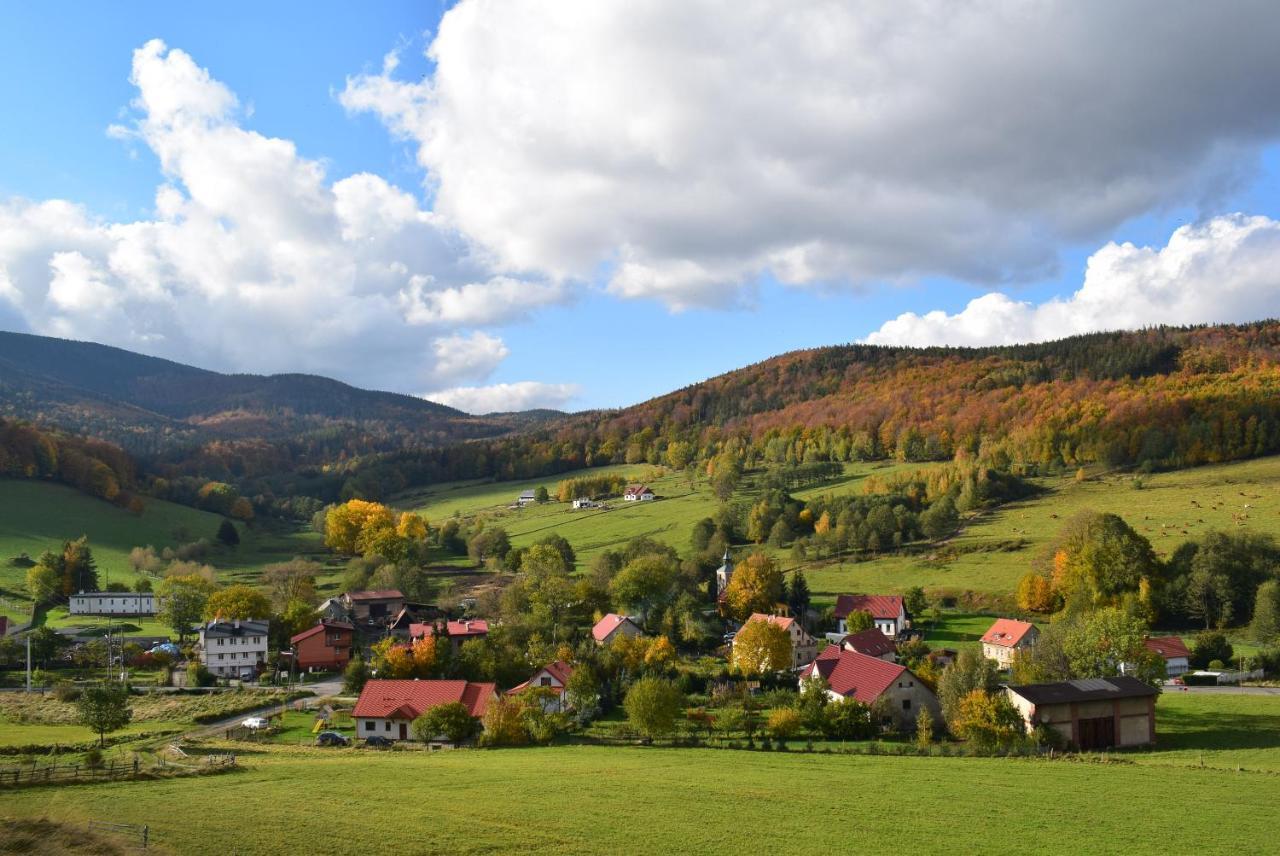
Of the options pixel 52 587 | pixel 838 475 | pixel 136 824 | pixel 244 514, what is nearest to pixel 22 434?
pixel 244 514

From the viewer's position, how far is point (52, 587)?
87.1 meters

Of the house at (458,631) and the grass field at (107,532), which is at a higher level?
the grass field at (107,532)

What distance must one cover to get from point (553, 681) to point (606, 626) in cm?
1676

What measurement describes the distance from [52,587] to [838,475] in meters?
105

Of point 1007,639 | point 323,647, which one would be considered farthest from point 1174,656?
point 323,647

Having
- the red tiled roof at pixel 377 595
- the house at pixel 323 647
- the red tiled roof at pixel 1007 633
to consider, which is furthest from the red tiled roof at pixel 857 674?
the red tiled roof at pixel 377 595

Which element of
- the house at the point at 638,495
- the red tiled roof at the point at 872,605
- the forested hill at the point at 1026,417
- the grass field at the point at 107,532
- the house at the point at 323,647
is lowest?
the house at the point at 323,647

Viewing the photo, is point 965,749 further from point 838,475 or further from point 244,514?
point 244,514

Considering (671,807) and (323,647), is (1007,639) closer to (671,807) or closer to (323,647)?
(671,807)

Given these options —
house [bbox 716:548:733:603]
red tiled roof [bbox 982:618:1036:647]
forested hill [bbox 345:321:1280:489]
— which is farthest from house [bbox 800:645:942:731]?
forested hill [bbox 345:321:1280:489]

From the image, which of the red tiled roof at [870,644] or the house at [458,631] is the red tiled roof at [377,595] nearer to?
the house at [458,631]

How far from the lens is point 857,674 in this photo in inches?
1817

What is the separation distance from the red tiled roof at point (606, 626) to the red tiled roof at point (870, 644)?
1725 centimetres

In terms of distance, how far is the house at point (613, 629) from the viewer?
209 feet
